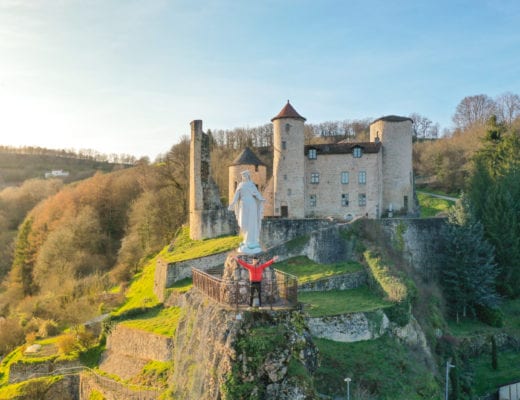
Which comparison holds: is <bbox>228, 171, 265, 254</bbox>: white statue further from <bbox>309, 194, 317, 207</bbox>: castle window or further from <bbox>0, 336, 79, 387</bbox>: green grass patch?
<bbox>309, 194, 317, 207</bbox>: castle window

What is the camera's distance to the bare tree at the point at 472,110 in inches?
2680

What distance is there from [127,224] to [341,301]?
30.7 m

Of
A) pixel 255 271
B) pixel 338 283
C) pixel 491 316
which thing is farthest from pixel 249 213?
pixel 491 316

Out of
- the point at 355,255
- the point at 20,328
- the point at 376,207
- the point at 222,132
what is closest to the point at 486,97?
the point at 222,132

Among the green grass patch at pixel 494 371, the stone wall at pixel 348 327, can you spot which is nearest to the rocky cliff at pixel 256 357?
the stone wall at pixel 348 327

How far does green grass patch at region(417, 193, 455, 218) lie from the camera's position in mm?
45062

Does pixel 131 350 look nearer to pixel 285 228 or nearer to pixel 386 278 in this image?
pixel 285 228

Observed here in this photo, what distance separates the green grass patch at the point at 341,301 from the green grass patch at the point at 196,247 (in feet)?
22.3

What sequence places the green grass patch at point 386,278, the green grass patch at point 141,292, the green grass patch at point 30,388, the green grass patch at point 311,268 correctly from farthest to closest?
1. the green grass patch at point 141,292
2. the green grass patch at point 311,268
3. the green grass patch at point 386,278
4. the green grass patch at point 30,388

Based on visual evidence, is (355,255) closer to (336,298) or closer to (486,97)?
(336,298)

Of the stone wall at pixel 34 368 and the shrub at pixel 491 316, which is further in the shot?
the shrub at pixel 491 316

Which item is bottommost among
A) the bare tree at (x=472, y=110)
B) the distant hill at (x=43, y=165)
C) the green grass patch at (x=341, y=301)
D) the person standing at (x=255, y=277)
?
the green grass patch at (x=341, y=301)

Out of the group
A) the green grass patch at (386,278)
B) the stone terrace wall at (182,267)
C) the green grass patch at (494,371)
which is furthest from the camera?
the stone terrace wall at (182,267)

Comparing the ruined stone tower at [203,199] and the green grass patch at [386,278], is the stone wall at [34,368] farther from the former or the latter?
the green grass patch at [386,278]
